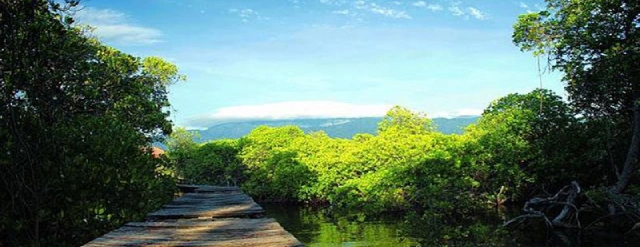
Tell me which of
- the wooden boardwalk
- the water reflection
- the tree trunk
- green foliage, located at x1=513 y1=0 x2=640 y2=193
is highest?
green foliage, located at x1=513 y1=0 x2=640 y2=193

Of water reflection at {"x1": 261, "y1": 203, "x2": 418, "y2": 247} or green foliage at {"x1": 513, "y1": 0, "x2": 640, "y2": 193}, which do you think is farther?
water reflection at {"x1": 261, "y1": 203, "x2": 418, "y2": 247}

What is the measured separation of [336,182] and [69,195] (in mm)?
30537

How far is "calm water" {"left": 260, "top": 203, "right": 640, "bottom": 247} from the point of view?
16.1m

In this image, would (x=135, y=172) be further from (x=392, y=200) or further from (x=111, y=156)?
(x=392, y=200)

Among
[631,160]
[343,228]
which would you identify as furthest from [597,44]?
[343,228]

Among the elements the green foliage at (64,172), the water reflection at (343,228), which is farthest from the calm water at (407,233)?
the green foliage at (64,172)

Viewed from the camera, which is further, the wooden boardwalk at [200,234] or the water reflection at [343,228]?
the water reflection at [343,228]

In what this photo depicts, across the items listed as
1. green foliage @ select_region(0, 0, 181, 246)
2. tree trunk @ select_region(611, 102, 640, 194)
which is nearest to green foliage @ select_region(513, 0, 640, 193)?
tree trunk @ select_region(611, 102, 640, 194)

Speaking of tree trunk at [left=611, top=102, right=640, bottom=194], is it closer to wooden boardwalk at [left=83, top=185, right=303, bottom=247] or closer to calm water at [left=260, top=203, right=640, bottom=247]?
calm water at [left=260, top=203, right=640, bottom=247]

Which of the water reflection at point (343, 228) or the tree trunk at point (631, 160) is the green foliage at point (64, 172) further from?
the tree trunk at point (631, 160)

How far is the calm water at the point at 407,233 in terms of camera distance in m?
16.1

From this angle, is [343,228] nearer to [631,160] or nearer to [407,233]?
[407,233]

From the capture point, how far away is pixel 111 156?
10148 millimetres

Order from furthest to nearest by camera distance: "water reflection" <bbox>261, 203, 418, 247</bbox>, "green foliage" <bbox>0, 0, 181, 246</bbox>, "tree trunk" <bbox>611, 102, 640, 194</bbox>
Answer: "water reflection" <bbox>261, 203, 418, 247</bbox>
"tree trunk" <bbox>611, 102, 640, 194</bbox>
"green foliage" <bbox>0, 0, 181, 246</bbox>
